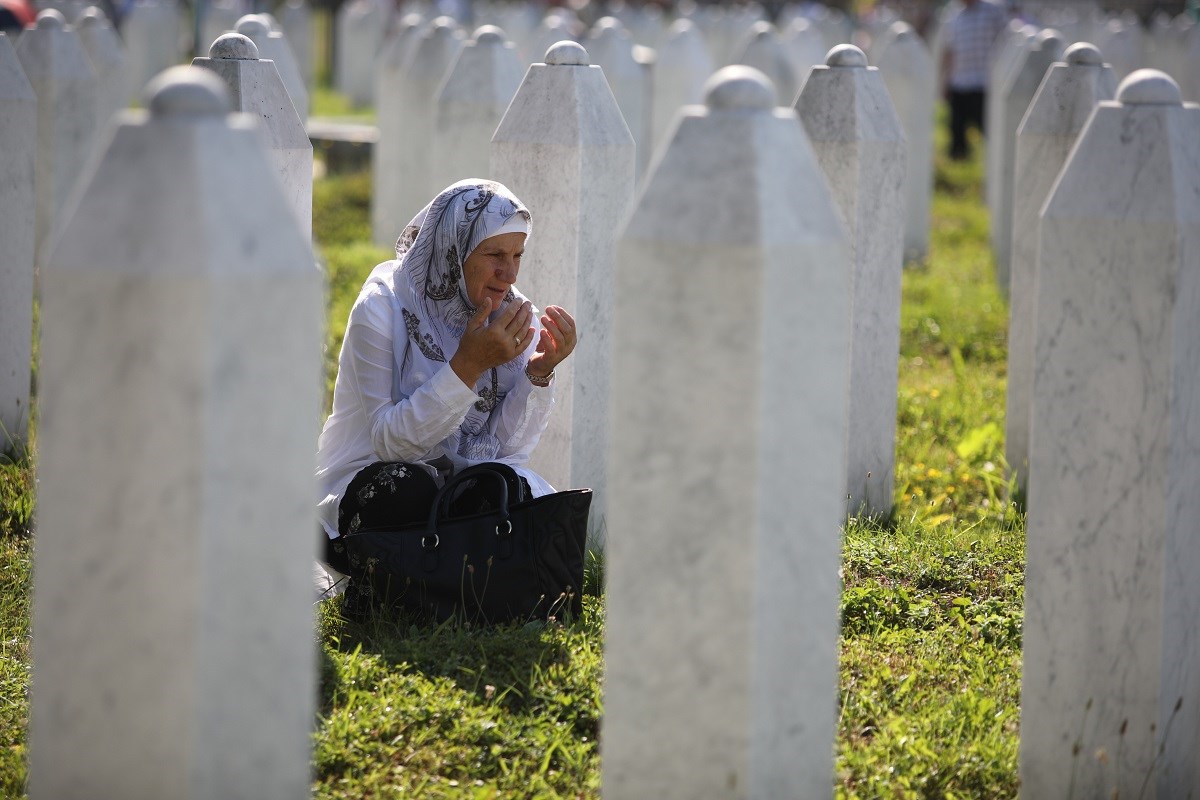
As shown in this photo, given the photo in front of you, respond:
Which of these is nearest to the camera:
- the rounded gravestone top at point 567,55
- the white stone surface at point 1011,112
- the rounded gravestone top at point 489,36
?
the rounded gravestone top at point 567,55

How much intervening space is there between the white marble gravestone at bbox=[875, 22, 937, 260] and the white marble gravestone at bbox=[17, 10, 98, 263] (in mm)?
5532

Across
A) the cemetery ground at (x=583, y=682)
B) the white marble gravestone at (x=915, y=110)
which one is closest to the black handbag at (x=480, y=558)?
the cemetery ground at (x=583, y=682)

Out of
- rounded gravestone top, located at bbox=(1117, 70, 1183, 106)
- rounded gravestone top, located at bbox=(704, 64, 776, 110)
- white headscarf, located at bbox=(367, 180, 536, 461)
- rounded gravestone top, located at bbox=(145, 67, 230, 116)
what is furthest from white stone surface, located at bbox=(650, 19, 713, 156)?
rounded gravestone top, located at bbox=(145, 67, 230, 116)

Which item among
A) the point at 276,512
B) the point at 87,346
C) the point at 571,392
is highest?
the point at 87,346

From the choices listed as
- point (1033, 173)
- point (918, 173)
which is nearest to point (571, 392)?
point (1033, 173)

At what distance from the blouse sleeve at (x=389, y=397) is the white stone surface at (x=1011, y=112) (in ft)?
14.4

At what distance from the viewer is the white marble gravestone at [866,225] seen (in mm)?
4750

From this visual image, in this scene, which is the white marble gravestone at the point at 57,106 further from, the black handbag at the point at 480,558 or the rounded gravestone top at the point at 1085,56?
the rounded gravestone top at the point at 1085,56

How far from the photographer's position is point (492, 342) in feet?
12.5

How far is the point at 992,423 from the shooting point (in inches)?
245

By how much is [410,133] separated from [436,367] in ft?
19.9

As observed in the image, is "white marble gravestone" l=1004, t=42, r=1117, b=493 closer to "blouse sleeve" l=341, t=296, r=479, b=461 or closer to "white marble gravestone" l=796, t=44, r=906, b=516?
"white marble gravestone" l=796, t=44, r=906, b=516

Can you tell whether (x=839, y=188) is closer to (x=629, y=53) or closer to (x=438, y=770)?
(x=438, y=770)

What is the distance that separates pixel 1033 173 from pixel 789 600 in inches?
131
